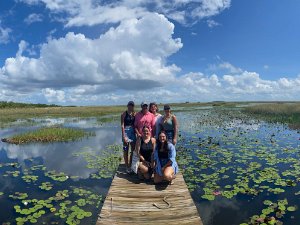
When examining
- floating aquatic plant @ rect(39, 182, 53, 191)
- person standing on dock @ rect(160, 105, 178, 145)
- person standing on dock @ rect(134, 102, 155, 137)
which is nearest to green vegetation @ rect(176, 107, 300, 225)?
person standing on dock @ rect(160, 105, 178, 145)

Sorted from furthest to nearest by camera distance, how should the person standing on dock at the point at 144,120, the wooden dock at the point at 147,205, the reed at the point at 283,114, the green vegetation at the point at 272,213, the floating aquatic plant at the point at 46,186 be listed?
the reed at the point at 283,114
the floating aquatic plant at the point at 46,186
the person standing on dock at the point at 144,120
the green vegetation at the point at 272,213
the wooden dock at the point at 147,205

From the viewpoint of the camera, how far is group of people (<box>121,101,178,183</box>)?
10.1 metres

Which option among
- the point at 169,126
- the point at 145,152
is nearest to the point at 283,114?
the point at 169,126

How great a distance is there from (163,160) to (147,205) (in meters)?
2.04

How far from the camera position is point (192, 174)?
14102 mm

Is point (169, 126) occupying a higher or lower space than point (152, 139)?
higher

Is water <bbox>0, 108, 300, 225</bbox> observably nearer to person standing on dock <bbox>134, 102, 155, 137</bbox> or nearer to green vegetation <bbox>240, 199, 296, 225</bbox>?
green vegetation <bbox>240, 199, 296, 225</bbox>

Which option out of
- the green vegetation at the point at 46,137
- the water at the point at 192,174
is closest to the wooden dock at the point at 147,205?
the water at the point at 192,174

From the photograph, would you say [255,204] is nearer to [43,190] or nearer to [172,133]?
[172,133]

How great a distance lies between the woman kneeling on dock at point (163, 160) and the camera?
395 inches

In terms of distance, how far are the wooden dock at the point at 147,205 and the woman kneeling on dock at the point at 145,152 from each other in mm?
358

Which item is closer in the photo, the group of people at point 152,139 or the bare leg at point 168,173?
the bare leg at point 168,173

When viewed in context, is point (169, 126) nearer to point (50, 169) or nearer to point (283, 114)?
point (50, 169)

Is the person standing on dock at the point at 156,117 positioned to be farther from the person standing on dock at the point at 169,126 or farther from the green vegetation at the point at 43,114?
the green vegetation at the point at 43,114
